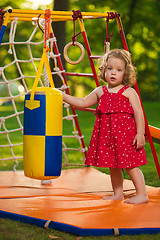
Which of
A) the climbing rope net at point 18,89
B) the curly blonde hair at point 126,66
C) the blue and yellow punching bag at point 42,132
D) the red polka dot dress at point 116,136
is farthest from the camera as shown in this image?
the climbing rope net at point 18,89

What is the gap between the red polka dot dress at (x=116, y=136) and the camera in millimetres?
3252

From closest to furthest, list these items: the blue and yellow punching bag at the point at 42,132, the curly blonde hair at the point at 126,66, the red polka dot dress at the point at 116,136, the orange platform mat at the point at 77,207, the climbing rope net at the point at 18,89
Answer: the orange platform mat at the point at 77,207 → the blue and yellow punching bag at the point at 42,132 → the red polka dot dress at the point at 116,136 → the curly blonde hair at the point at 126,66 → the climbing rope net at the point at 18,89

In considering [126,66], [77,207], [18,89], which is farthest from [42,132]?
[18,89]

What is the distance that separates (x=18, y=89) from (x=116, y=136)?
48.6 feet

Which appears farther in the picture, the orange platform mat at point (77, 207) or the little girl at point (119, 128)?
the little girl at point (119, 128)

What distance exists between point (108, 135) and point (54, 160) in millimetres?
504

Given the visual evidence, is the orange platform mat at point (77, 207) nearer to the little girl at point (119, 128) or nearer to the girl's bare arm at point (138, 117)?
the little girl at point (119, 128)

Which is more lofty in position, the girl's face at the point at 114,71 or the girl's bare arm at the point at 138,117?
the girl's face at the point at 114,71

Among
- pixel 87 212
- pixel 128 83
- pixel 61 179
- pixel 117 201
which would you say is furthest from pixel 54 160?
pixel 61 179

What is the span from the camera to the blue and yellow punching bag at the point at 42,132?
2.97 metres

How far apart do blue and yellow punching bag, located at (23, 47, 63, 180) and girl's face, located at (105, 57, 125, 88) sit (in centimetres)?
49

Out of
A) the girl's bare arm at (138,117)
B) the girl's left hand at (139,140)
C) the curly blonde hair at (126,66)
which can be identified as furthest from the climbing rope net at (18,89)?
the girl's left hand at (139,140)

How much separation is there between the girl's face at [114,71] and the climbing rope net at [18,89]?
0.48 meters

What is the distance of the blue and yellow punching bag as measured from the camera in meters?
2.97
